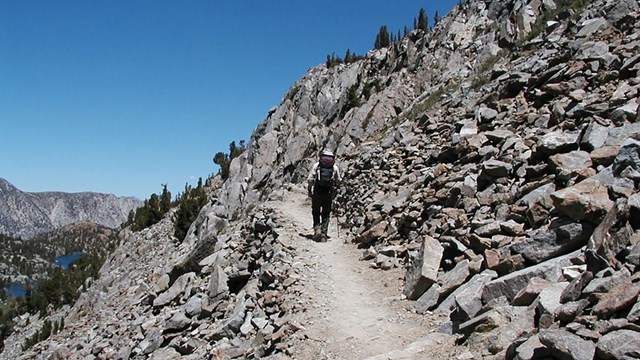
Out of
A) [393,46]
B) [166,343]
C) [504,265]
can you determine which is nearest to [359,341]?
[504,265]

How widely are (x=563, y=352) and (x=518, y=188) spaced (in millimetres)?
6466

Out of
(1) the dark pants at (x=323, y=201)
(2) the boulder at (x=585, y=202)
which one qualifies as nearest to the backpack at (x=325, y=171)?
(1) the dark pants at (x=323, y=201)

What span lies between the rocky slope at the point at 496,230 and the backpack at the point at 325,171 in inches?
82.3

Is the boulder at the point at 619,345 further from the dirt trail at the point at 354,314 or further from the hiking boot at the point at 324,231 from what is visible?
the hiking boot at the point at 324,231

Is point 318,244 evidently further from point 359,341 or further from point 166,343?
point 359,341

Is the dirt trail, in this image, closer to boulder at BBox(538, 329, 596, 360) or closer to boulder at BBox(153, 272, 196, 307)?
boulder at BBox(538, 329, 596, 360)

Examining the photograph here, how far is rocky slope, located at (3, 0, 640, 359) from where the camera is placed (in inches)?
229

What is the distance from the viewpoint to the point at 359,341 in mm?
8273

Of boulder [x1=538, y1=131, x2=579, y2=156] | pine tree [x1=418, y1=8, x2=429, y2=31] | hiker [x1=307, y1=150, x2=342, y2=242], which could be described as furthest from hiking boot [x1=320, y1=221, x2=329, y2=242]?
pine tree [x1=418, y1=8, x2=429, y2=31]

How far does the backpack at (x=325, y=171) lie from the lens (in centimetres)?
1559

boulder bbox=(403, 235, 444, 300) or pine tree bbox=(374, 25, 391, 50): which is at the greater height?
pine tree bbox=(374, 25, 391, 50)

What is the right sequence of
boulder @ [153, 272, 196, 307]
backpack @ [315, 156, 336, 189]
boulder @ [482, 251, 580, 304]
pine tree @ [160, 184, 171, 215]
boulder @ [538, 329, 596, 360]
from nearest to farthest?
boulder @ [538, 329, 596, 360], boulder @ [482, 251, 580, 304], backpack @ [315, 156, 336, 189], boulder @ [153, 272, 196, 307], pine tree @ [160, 184, 171, 215]

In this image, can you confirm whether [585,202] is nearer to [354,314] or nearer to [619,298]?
[619,298]

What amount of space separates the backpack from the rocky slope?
209 centimetres
